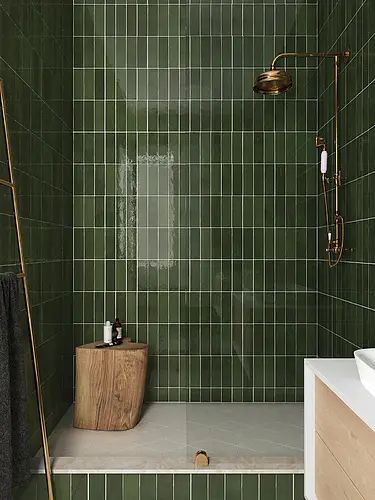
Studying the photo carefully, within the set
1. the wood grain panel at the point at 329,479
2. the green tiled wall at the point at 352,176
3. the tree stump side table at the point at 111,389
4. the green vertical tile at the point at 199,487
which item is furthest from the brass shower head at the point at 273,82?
the green vertical tile at the point at 199,487

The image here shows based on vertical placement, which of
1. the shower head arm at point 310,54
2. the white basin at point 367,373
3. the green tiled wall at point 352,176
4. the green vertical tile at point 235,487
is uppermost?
the shower head arm at point 310,54

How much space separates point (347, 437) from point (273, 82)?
185 cm

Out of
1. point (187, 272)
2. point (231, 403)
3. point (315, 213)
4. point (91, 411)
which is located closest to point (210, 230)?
point (187, 272)

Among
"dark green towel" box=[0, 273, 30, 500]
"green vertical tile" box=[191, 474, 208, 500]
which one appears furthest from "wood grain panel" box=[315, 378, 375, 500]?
"dark green towel" box=[0, 273, 30, 500]

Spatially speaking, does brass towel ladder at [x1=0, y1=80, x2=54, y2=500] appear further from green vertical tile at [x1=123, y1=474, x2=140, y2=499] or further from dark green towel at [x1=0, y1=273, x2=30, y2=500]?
green vertical tile at [x1=123, y1=474, x2=140, y2=499]

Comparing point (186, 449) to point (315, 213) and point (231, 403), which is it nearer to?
point (231, 403)

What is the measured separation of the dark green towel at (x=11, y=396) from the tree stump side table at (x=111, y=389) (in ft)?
2.21

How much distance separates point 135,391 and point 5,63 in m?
1.60

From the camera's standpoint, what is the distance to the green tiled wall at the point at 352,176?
2.53m

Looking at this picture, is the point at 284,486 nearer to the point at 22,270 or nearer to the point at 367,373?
the point at 367,373

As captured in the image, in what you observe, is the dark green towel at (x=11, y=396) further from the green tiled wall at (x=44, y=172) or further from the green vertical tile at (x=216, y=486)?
the green vertical tile at (x=216, y=486)

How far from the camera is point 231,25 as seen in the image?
117 inches

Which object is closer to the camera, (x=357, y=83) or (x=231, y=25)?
(x=357, y=83)

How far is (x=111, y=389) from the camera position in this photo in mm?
3105
